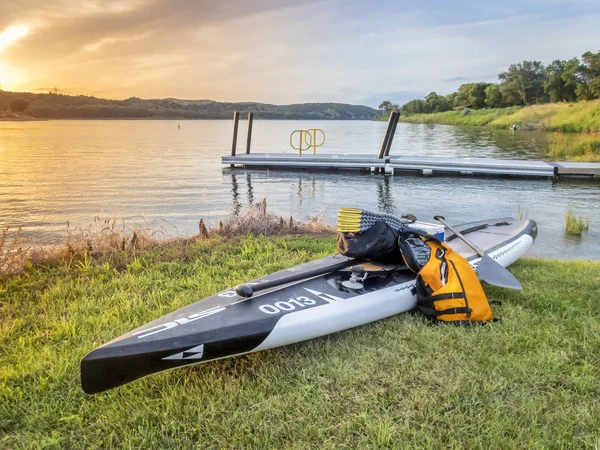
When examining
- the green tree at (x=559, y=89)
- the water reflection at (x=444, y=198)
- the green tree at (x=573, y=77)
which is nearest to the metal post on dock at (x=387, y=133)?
the water reflection at (x=444, y=198)

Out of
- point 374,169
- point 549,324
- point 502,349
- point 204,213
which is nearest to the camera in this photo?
point 502,349

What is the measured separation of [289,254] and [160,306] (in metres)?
1.89

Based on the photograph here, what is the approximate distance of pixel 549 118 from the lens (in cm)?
4241

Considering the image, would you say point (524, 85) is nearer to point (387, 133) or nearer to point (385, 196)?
point (387, 133)

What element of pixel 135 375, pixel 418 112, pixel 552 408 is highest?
pixel 418 112

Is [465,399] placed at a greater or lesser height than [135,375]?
lesser

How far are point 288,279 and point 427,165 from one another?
12848mm

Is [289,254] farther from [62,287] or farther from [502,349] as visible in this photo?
[502,349]

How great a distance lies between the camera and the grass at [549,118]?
116ft

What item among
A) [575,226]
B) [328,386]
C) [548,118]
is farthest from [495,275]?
[548,118]

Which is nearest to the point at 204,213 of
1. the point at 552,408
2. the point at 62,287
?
the point at 62,287

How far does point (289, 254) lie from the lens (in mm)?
5359

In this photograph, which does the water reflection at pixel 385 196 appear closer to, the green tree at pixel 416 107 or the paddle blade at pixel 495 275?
the paddle blade at pixel 495 275

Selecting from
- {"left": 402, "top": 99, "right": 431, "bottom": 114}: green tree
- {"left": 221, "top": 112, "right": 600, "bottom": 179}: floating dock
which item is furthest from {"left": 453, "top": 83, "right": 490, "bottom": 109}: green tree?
{"left": 221, "top": 112, "right": 600, "bottom": 179}: floating dock
